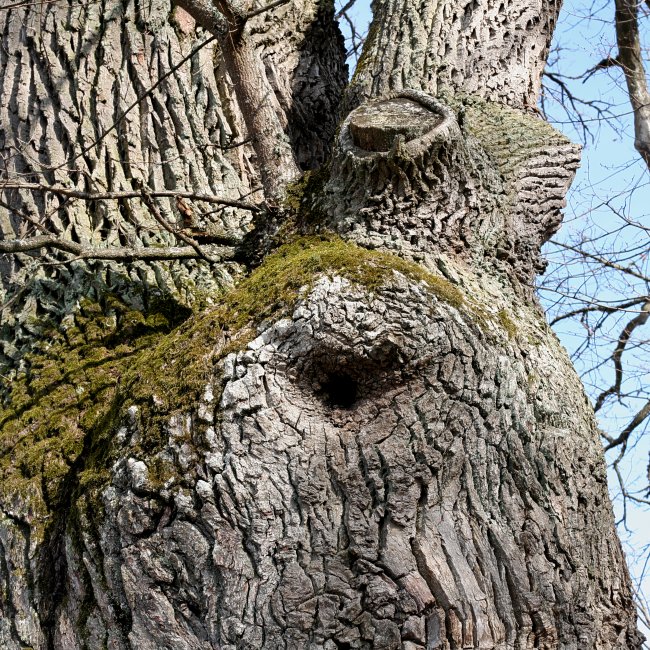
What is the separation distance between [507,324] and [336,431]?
0.62 metres

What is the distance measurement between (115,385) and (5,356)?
1.82 feet

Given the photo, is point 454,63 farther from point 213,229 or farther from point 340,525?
point 340,525

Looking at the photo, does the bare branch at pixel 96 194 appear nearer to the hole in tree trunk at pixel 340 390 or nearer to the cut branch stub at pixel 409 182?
the cut branch stub at pixel 409 182

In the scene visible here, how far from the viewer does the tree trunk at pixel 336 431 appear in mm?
1981

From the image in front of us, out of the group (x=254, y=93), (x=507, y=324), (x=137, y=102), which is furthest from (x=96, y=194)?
(x=507, y=324)

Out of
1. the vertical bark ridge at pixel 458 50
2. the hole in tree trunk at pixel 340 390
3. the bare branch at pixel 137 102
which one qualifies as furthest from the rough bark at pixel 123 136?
the hole in tree trunk at pixel 340 390

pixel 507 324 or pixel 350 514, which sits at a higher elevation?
pixel 507 324

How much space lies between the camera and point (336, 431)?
→ 2119 millimetres

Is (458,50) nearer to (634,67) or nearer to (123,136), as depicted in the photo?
(123,136)

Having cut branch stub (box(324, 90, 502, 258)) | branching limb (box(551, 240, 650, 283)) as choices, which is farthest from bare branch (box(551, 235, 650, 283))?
cut branch stub (box(324, 90, 502, 258))

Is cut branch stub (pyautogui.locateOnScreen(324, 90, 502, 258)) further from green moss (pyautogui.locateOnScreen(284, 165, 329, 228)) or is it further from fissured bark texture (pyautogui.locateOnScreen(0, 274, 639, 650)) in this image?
fissured bark texture (pyautogui.locateOnScreen(0, 274, 639, 650))

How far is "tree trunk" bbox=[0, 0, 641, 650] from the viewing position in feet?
6.50

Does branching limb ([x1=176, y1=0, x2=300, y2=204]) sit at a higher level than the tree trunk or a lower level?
higher

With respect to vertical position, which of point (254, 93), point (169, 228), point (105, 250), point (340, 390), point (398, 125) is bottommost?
point (340, 390)
